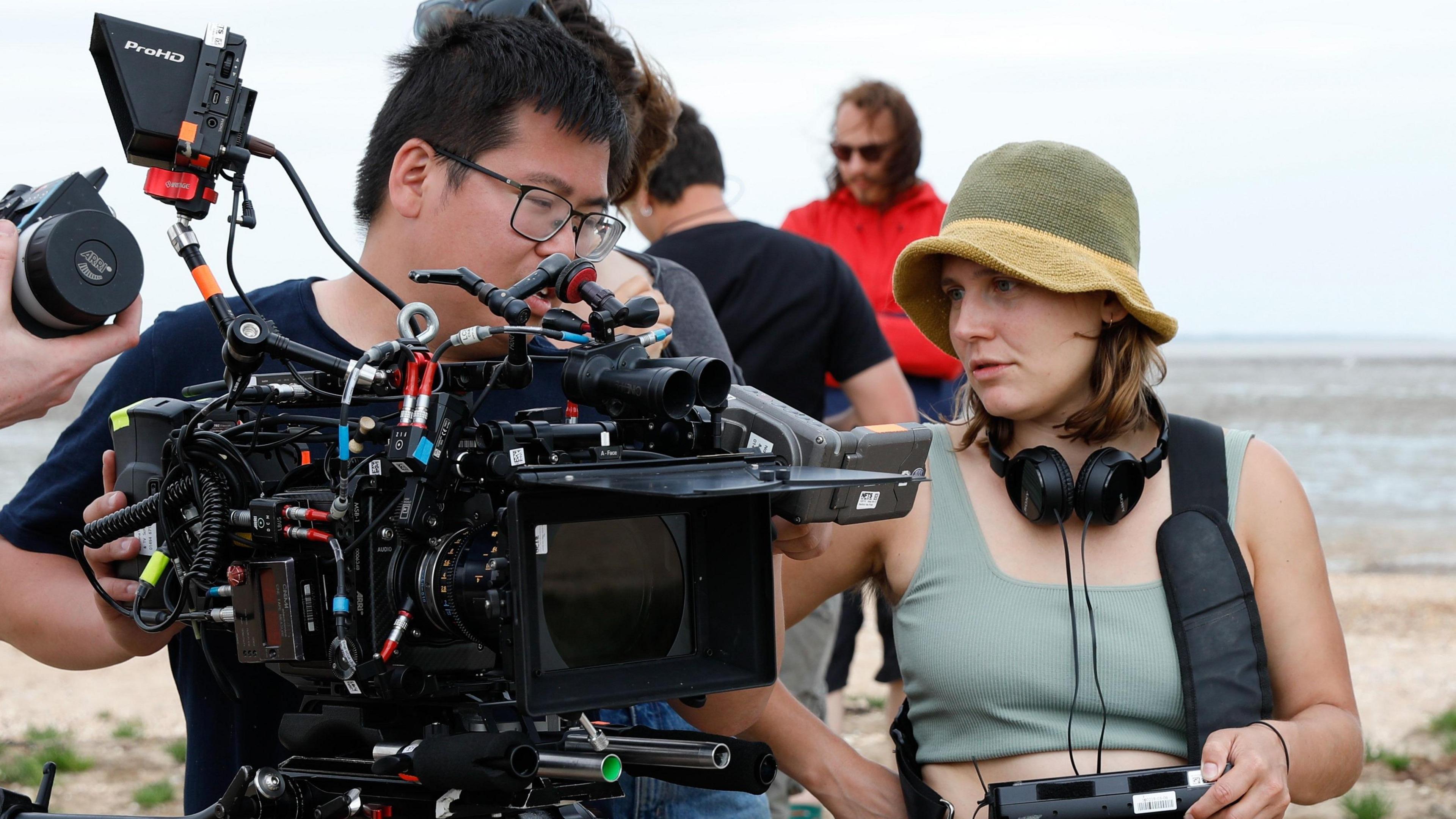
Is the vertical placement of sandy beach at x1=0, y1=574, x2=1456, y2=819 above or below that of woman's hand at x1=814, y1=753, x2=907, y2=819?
below

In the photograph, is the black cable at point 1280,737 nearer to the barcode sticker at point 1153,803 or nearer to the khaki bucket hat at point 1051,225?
the barcode sticker at point 1153,803

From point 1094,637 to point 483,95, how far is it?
4.32 feet

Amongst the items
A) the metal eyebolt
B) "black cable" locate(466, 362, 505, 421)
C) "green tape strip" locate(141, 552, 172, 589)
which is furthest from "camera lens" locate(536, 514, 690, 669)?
"green tape strip" locate(141, 552, 172, 589)

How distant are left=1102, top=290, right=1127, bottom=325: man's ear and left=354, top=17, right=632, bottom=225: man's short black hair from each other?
0.89 meters

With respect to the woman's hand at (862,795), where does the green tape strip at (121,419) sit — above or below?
above

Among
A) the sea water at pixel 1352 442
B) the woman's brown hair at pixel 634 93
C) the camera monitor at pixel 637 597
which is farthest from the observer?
the sea water at pixel 1352 442

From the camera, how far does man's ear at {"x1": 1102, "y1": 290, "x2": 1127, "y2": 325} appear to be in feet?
7.57

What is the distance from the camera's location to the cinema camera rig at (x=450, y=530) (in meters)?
1.45

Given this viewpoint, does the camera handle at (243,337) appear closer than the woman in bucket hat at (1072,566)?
Yes

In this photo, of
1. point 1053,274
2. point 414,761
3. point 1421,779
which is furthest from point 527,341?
point 1421,779

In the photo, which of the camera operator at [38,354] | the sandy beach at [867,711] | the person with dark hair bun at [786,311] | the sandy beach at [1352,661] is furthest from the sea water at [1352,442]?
the camera operator at [38,354]

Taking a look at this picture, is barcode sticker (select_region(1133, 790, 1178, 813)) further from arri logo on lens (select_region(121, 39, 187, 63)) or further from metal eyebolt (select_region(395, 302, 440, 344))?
arri logo on lens (select_region(121, 39, 187, 63))

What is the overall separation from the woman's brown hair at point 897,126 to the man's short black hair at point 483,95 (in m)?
2.54

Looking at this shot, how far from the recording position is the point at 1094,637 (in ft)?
6.89
